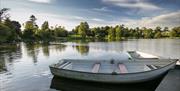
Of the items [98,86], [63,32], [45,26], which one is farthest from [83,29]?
[98,86]

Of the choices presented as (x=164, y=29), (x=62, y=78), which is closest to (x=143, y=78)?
(x=62, y=78)

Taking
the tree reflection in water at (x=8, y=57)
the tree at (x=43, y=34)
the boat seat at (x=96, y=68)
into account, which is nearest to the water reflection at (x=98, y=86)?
the boat seat at (x=96, y=68)

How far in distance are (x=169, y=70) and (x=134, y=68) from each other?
7.23ft


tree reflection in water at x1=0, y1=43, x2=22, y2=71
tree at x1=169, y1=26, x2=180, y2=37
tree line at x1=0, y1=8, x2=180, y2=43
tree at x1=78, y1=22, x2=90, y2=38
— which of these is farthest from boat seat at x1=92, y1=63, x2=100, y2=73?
tree at x1=169, y1=26, x2=180, y2=37

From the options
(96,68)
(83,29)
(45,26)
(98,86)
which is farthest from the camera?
(83,29)

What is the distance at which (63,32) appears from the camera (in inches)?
3797

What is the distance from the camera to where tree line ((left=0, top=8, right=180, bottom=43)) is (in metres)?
61.2

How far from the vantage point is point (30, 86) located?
11.6 m

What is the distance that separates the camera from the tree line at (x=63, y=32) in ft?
201

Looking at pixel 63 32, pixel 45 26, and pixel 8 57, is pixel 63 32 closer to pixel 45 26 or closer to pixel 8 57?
pixel 45 26

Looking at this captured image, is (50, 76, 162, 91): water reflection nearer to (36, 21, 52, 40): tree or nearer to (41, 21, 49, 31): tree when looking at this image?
(36, 21, 52, 40): tree

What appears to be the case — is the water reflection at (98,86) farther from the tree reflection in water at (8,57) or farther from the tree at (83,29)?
the tree at (83,29)

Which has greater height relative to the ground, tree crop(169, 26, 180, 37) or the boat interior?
tree crop(169, 26, 180, 37)

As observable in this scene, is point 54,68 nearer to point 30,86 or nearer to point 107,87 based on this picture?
point 30,86
